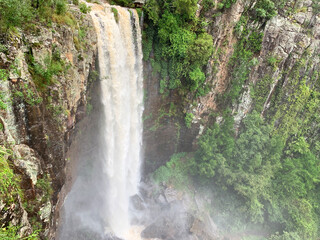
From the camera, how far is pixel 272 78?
14227 mm

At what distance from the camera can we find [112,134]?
10.7 m

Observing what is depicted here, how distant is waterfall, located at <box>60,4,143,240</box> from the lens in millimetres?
9156

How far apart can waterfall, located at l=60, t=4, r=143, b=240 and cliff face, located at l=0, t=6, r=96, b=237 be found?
185 cm

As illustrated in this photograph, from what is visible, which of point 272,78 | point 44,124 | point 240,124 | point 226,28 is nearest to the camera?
point 44,124

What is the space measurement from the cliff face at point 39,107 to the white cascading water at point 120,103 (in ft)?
5.56

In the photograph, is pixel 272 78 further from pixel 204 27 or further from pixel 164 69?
pixel 164 69

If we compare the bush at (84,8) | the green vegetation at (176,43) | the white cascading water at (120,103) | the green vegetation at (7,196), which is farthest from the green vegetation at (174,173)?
the green vegetation at (7,196)

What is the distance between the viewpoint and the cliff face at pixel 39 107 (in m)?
4.21

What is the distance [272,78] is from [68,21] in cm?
→ 1319

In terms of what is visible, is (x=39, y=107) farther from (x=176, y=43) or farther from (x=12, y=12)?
(x=176, y=43)

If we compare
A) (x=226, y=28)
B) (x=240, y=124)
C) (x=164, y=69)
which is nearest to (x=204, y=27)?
→ (x=226, y=28)

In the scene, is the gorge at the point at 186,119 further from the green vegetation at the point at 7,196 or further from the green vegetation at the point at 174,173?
the green vegetation at the point at 7,196

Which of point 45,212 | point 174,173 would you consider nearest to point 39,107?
point 45,212

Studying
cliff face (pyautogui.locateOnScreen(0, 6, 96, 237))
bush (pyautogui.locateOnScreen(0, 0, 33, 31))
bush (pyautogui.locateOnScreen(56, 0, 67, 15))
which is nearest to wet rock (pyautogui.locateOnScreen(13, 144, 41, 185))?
cliff face (pyautogui.locateOnScreen(0, 6, 96, 237))
